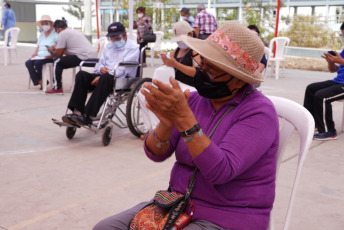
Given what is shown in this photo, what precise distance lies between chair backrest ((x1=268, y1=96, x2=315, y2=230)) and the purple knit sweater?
25 cm

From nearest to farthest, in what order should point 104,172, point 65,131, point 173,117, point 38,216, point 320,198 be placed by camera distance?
point 173,117 → point 38,216 → point 320,198 → point 104,172 → point 65,131

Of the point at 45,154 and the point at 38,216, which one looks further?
the point at 45,154

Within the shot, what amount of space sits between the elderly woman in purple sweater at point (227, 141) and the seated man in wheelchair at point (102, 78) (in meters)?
2.99

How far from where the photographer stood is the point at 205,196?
195 cm

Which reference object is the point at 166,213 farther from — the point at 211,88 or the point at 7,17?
the point at 7,17

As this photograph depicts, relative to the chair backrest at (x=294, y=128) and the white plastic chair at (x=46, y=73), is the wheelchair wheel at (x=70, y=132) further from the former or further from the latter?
the white plastic chair at (x=46, y=73)

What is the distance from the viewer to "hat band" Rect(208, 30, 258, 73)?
1.96 m

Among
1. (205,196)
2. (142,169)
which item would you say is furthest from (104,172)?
(205,196)

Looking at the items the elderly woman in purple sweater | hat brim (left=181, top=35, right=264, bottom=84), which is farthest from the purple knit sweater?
hat brim (left=181, top=35, right=264, bottom=84)

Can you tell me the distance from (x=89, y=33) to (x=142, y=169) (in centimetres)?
1625

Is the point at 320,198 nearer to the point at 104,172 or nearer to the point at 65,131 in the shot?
the point at 104,172

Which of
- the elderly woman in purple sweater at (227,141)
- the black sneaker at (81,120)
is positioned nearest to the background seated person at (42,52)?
the black sneaker at (81,120)

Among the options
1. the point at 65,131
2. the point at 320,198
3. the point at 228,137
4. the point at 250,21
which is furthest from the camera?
the point at 250,21

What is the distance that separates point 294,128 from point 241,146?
578 mm
